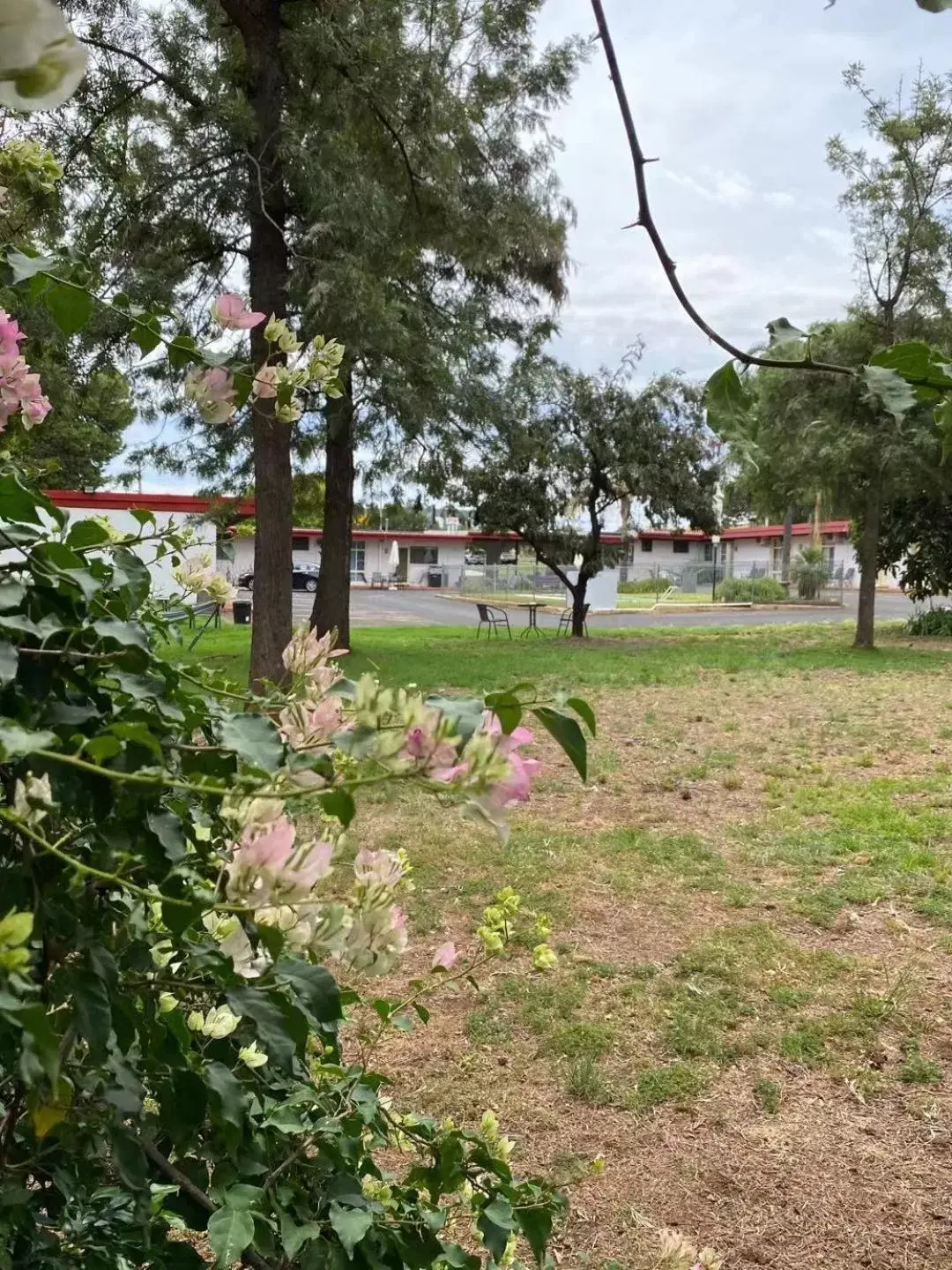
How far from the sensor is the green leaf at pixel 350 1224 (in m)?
0.90

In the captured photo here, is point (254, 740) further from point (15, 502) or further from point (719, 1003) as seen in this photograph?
point (719, 1003)

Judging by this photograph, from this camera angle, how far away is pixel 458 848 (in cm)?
432

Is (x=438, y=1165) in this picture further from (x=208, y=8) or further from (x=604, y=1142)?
(x=208, y=8)

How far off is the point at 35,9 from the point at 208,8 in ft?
27.3

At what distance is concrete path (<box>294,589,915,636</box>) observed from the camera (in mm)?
20312

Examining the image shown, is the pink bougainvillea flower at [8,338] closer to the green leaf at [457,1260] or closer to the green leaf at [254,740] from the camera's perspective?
the green leaf at [254,740]

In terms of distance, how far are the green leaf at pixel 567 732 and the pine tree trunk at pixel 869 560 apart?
12.2 meters

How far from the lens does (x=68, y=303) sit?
936mm

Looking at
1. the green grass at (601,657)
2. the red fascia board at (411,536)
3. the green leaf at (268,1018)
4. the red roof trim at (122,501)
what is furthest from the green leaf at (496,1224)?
the red fascia board at (411,536)

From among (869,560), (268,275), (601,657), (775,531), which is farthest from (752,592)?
(268,275)

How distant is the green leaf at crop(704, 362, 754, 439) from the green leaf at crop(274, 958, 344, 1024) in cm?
50

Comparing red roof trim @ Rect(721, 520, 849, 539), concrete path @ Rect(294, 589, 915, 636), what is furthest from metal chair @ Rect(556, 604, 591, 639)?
red roof trim @ Rect(721, 520, 849, 539)

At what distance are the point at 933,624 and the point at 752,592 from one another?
15.9m

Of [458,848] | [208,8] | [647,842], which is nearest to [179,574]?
[458,848]
